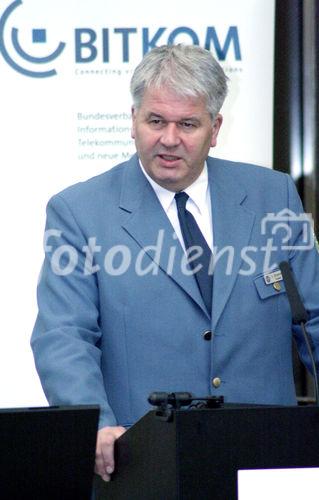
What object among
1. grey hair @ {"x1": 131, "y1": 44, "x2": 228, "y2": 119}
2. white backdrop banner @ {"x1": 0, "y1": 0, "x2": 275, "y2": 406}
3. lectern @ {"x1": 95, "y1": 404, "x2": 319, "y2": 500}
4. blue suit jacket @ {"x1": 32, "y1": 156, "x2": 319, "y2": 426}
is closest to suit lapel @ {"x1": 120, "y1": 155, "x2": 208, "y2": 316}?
blue suit jacket @ {"x1": 32, "y1": 156, "x2": 319, "y2": 426}

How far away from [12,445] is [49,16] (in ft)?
7.91

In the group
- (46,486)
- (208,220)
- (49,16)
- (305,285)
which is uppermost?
(49,16)

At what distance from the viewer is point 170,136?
9.05 ft

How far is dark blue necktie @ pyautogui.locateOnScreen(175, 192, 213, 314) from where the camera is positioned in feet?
9.27

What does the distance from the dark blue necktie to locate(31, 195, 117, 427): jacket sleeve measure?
26cm

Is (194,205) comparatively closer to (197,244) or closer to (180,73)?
(197,244)

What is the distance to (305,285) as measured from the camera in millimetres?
2939

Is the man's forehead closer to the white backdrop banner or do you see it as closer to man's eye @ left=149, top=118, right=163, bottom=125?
man's eye @ left=149, top=118, right=163, bottom=125

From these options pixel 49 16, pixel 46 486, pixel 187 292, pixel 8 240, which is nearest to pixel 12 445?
pixel 46 486

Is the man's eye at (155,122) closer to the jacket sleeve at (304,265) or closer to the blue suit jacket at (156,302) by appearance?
the blue suit jacket at (156,302)

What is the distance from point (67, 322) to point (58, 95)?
4.86ft

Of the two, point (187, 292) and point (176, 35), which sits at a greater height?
point (176, 35)

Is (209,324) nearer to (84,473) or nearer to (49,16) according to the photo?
(84,473)

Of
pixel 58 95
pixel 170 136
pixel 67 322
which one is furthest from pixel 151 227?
pixel 58 95
